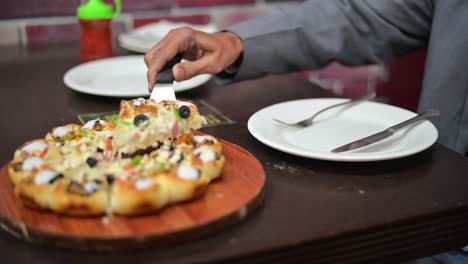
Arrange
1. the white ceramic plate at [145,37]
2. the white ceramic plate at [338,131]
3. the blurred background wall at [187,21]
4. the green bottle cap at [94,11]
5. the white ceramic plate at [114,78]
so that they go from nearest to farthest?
the white ceramic plate at [338,131]
the white ceramic plate at [114,78]
the green bottle cap at [94,11]
the white ceramic plate at [145,37]
the blurred background wall at [187,21]

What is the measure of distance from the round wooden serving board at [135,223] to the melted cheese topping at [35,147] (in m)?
0.06

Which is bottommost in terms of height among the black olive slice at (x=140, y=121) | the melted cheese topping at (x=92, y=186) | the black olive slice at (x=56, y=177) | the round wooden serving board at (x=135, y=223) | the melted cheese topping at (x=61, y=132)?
the round wooden serving board at (x=135, y=223)

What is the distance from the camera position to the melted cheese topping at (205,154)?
2.66 feet

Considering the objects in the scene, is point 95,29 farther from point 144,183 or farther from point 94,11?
point 144,183

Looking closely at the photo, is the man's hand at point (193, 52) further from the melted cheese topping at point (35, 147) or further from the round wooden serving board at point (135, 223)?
the round wooden serving board at point (135, 223)

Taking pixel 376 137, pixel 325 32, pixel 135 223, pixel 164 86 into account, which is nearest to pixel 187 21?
pixel 325 32

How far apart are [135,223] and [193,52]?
625mm

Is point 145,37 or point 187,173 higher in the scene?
point 187,173

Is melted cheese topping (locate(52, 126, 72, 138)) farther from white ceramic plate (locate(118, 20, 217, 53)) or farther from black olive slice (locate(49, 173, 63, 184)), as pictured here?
white ceramic plate (locate(118, 20, 217, 53))

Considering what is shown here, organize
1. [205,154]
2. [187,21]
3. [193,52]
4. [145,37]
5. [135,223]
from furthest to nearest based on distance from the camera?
1. [187,21]
2. [145,37]
3. [193,52]
4. [205,154]
5. [135,223]

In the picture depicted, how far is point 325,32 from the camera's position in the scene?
144 centimetres

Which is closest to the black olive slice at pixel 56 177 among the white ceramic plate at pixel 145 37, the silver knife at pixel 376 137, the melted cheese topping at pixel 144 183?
the melted cheese topping at pixel 144 183

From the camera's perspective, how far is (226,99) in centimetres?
135

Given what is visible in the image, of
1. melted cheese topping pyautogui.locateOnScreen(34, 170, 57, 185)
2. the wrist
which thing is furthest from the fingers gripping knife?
melted cheese topping pyautogui.locateOnScreen(34, 170, 57, 185)
